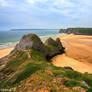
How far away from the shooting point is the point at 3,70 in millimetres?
7195

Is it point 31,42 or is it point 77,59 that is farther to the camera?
point 77,59

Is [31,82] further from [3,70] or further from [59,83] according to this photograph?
[3,70]

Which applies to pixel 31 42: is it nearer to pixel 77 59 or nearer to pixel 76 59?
pixel 76 59

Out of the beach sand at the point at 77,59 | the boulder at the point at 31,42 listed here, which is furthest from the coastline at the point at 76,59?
the boulder at the point at 31,42

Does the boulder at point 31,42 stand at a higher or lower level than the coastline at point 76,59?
higher

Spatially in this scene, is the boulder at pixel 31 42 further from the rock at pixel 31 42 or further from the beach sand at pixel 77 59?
the beach sand at pixel 77 59

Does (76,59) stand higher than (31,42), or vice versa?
(31,42)

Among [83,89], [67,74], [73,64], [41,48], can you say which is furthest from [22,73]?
[73,64]

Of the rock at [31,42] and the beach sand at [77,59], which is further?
the rock at [31,42]

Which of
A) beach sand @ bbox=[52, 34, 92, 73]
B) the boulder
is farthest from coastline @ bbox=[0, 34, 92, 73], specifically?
the boulder

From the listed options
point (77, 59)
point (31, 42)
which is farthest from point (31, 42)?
point (77, 59)

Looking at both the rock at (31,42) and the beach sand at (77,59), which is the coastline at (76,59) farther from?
the rock at (31,42)

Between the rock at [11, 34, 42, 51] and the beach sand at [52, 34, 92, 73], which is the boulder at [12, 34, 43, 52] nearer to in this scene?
the rock at [11, 34, 42, 51]

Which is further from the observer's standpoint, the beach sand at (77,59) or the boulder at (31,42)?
the boulder at (31,42)
